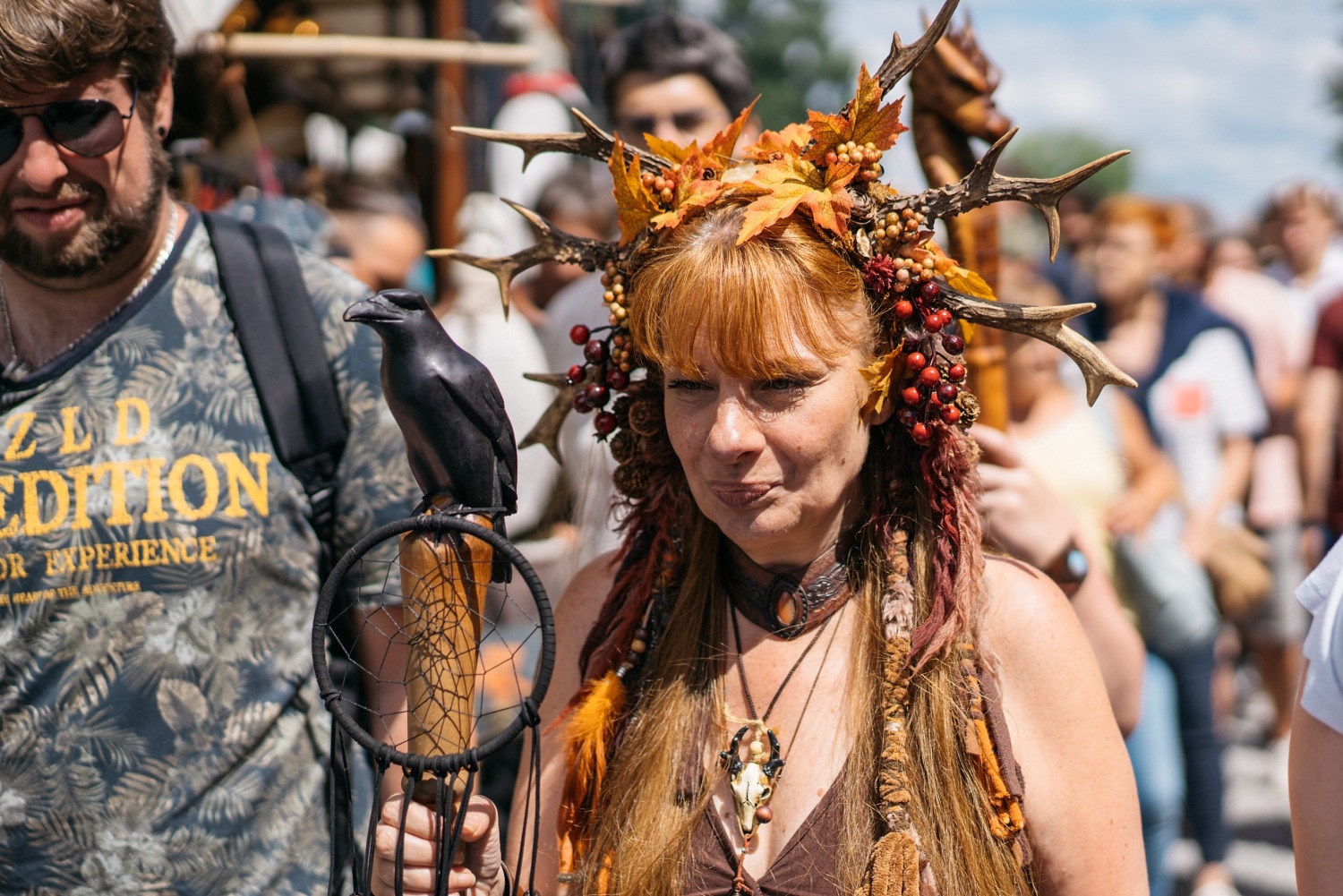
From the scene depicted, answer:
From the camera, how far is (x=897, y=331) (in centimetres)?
203

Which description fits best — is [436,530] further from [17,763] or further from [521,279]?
[521,279]

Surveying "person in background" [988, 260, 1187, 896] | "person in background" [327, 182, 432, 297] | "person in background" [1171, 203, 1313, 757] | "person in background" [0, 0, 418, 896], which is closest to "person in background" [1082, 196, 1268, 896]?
"person in background" [1171, 203, 1313, 757]

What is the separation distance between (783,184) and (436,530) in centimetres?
73

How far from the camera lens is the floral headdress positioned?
1.96 m

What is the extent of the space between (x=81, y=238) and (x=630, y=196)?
→ 979 mm

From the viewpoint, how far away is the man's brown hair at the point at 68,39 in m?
2.14

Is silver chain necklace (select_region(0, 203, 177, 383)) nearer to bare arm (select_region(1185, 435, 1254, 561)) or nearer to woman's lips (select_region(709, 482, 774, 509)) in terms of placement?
woman's lips (select_region(709, 482, 774, 509))

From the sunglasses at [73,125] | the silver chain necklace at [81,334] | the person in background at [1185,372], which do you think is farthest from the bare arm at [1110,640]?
the person in background at [1185,372]

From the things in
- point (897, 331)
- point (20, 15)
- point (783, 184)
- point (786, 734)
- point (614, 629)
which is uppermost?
point (20, 15)

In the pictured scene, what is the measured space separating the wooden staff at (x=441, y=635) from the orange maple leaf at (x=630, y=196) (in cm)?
57

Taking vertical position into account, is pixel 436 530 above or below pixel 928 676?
above

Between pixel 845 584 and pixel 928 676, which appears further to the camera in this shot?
pixel 845 584

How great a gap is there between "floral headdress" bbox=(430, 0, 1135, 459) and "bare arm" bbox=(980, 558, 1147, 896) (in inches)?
13.6

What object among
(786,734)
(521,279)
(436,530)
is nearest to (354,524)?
(436,530)
